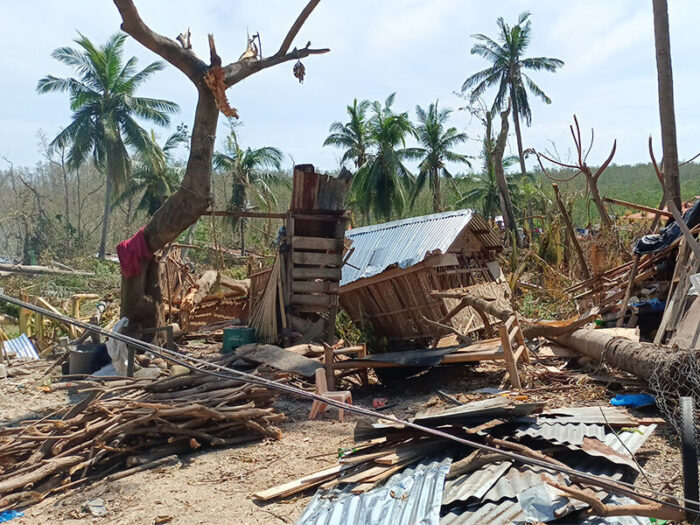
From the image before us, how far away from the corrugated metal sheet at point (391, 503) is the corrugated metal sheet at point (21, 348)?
8.99m

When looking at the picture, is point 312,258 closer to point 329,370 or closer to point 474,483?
point 329,370

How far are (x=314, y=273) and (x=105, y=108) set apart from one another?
2732 centimetres

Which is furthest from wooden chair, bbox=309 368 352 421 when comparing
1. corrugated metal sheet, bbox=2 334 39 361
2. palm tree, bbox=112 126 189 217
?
palm tree, bbox=112 126 189 217

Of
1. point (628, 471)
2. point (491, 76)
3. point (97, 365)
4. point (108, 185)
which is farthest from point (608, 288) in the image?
point (491, 76)

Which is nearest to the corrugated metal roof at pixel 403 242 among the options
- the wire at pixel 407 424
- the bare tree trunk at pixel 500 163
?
the wire at pixel 407 424

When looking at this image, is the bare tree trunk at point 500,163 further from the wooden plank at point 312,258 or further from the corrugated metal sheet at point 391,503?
the corrugated metal sheet at point 391,503

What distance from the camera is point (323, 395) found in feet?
21.3

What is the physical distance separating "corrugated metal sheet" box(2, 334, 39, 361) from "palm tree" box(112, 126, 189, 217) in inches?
849

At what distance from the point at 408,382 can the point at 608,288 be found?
386cm

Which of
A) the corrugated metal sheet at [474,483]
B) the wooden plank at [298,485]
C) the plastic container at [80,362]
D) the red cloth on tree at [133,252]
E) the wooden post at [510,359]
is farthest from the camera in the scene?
the red cloth on tree at [133,252]

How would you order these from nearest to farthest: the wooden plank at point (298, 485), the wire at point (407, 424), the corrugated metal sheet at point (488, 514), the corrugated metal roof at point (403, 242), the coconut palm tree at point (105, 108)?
1. the wire at point (407, 424)
2. the corrugated metal sheet at point (488, 514)
3. the wooden plank at point (298, 485)
4. the corrugated metal roof at point (403, 242)
5. the coconut palm tree at point (105, 108)

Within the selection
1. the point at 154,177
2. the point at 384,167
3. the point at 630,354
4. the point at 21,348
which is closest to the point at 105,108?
the point at 154,177

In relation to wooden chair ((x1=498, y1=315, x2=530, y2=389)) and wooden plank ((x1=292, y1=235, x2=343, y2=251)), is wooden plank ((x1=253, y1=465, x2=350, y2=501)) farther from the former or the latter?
wooden plank ((x1=292, y1=235, x2=343, y2=251))

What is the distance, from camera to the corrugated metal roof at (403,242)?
1038 cm
